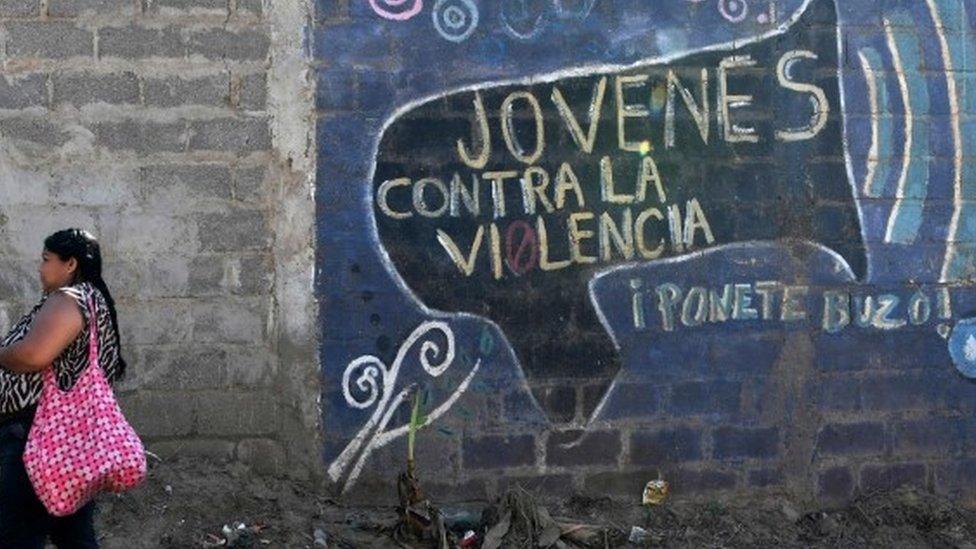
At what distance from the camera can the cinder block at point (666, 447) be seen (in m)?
7.36

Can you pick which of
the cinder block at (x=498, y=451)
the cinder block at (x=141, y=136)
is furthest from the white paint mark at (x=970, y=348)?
the cinder block at (x=141, y=136)

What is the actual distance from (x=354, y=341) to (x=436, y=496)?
2.61 ft

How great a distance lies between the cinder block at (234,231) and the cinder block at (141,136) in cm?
34

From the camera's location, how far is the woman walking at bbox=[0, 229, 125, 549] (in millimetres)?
5145

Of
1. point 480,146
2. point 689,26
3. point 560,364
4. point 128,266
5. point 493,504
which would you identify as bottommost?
point 493,504

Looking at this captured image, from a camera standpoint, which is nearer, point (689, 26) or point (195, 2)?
point (195, 2)

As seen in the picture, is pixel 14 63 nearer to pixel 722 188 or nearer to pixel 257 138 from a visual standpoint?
pixel 257 138

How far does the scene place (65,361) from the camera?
5254 millimetres

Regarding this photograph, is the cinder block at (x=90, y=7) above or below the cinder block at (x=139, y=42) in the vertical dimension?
above

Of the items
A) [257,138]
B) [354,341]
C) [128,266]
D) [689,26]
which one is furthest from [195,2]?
[689,26]

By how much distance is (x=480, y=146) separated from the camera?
709cm

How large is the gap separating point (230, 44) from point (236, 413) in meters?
1.59

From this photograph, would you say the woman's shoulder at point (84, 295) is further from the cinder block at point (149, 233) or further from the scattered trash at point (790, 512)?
the scattered trash at point (790, 512)

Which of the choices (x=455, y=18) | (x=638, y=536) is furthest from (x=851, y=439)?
(x=455, y=18)
